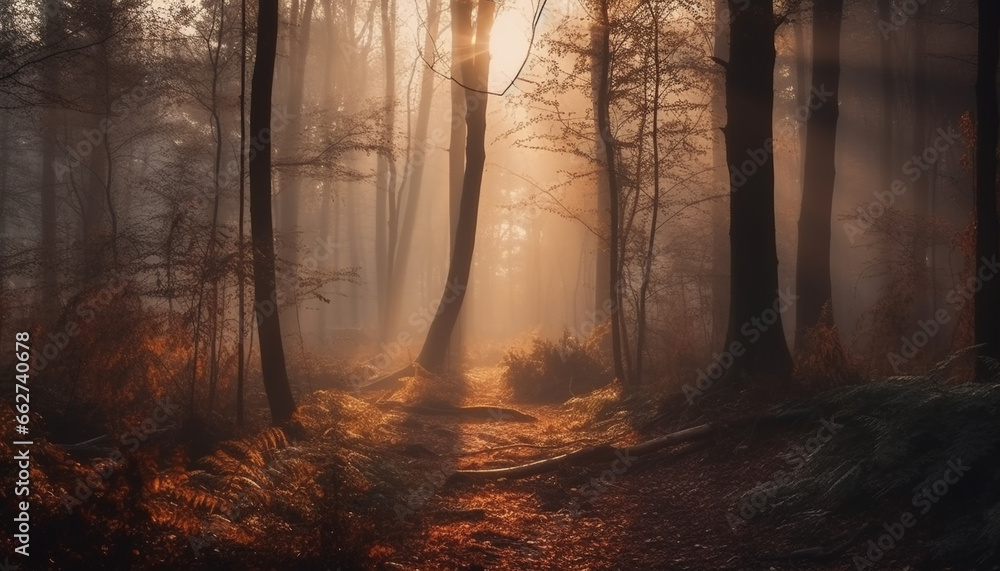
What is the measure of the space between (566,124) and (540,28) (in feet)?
17.7

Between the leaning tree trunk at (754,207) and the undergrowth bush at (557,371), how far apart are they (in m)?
6.13

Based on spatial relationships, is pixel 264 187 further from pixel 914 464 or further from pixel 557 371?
pixel 557 371

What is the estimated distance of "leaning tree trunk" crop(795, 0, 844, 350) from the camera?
1355 centimetres

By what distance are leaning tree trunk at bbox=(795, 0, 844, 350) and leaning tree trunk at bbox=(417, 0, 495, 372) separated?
7770mm

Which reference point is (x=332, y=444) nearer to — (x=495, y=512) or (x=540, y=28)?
(x=495, y=512)

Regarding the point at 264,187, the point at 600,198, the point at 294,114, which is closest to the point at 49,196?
the point at 294,114

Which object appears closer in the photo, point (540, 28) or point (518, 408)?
point (518, 408)

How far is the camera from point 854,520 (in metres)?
5.64

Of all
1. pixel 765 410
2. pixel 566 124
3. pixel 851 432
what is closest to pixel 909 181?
pixel 566 124
